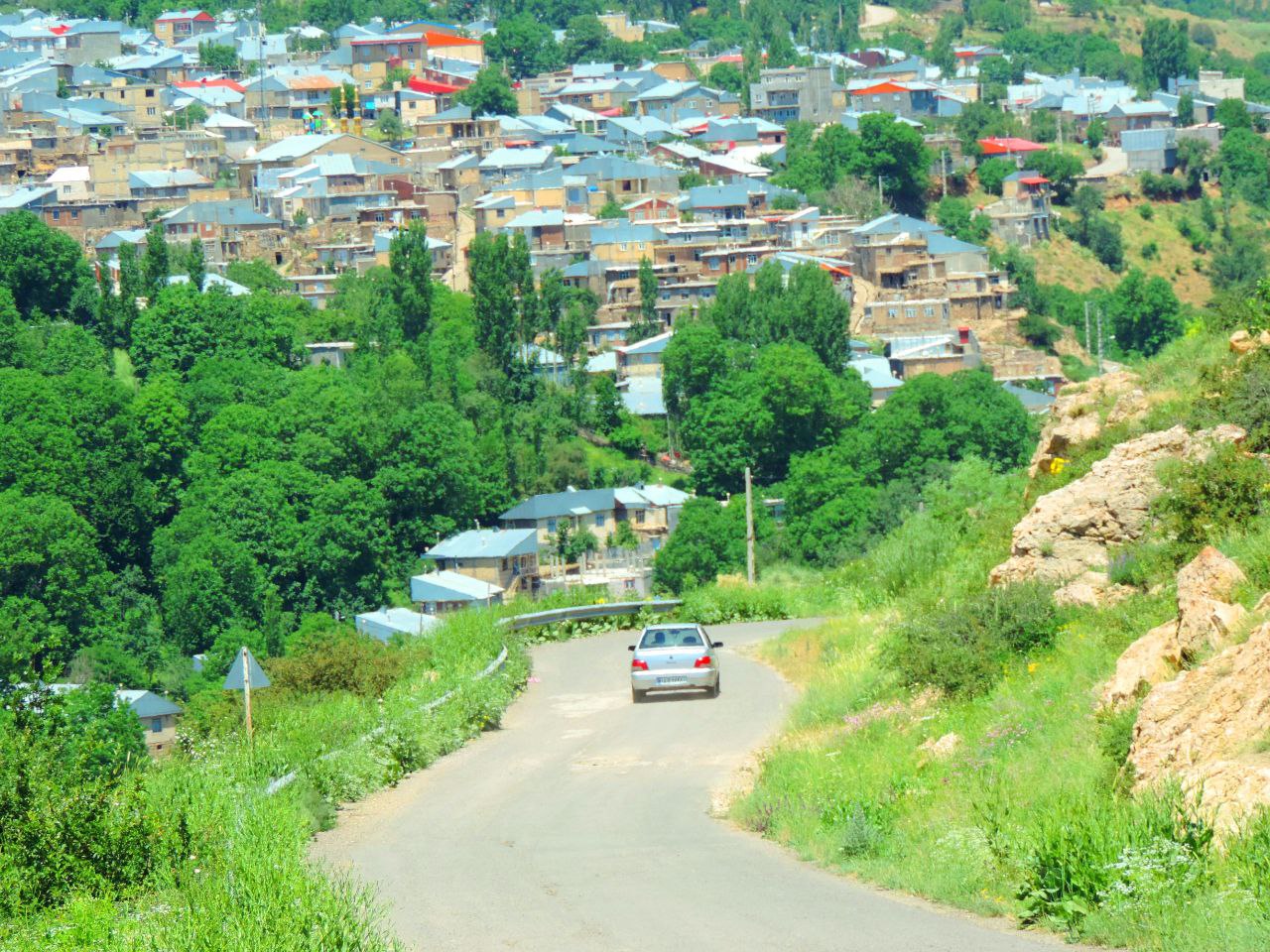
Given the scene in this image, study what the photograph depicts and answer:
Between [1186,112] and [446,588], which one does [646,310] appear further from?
[1186,112]

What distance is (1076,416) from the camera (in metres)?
20.9

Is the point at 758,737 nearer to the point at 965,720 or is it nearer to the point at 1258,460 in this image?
the point at 965,720

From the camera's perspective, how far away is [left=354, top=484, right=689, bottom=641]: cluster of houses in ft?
227

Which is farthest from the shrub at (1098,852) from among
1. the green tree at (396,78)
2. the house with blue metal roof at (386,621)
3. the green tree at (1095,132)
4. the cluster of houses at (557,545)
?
the green tree at (396,78)

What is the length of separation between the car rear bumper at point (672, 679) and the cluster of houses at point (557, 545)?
1811 inches

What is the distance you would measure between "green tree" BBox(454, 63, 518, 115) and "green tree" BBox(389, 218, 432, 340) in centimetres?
4315

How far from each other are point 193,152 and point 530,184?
18994 mm

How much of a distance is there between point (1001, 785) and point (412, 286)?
71.9 m

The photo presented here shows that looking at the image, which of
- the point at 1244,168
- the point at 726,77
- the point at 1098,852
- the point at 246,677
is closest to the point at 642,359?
the point at 1244,168

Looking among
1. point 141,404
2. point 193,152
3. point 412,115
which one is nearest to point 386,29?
point 412,115

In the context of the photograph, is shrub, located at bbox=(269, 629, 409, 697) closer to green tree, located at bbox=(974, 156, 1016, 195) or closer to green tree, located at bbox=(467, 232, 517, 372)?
green tree, located at bbox=(467, 232, 517, 372)

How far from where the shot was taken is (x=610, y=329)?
300ft

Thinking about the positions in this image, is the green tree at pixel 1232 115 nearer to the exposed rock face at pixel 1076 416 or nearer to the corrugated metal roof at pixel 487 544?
the corrugated metal roof at pixel 487 544

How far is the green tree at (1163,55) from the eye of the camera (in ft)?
471
